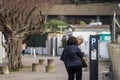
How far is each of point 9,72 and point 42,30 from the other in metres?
4.97

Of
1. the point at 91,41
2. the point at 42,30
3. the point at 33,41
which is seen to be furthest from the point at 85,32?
the point at 91,41

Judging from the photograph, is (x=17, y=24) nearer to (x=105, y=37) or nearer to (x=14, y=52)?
(x=14, y=52)

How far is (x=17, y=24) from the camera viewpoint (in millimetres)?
29516

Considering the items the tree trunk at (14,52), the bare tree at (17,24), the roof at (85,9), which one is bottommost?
the tree trunk at (14,52)

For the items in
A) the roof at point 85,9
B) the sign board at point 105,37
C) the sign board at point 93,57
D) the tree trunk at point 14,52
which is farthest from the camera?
the roof at point 85,9

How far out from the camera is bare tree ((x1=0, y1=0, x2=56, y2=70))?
28859 millimetres

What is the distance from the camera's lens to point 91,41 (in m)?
16.9

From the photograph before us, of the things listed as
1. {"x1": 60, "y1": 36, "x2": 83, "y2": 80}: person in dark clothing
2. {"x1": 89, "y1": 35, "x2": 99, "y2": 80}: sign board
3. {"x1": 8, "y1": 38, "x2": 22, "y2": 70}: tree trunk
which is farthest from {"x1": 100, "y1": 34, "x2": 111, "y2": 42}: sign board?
{"x1": 60, "y1": 36, "x2": 83, "y2": 80}: person in dark clothing

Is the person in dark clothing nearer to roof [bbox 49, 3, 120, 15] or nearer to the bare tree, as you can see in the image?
the bare tree

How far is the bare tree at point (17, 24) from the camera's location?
94.7 ft

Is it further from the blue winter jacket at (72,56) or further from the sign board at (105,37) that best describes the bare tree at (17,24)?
the sign board at (105,37)

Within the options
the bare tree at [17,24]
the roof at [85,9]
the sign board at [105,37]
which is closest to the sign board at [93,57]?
the bare tree at [17,24]

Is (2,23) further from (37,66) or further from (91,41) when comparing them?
(91,41)

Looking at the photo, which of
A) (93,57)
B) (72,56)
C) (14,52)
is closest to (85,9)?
(14,52)
